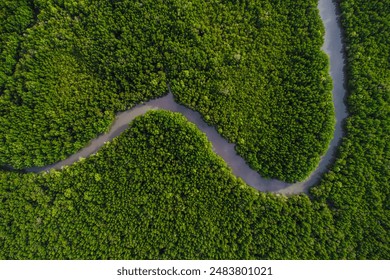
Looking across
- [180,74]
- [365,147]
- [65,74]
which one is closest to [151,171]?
[180,74]

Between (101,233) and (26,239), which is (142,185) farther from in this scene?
(26,239)

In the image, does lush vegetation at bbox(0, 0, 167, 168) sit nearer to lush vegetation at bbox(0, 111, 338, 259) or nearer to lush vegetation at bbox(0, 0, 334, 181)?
lush vegetation at bbox(0, 0, 334, 181)

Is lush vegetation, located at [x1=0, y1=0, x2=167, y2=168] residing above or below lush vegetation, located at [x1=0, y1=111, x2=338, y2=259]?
above

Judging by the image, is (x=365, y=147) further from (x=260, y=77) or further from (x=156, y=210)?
(x=156, y=210)

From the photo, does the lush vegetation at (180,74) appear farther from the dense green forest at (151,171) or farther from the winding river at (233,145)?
the winding river at (233,145)

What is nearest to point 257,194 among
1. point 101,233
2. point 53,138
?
point 101,233

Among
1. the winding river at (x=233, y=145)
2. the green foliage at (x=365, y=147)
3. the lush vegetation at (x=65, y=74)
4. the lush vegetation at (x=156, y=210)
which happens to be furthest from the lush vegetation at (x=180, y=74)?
the lush vegetation at (x=156, y=210)

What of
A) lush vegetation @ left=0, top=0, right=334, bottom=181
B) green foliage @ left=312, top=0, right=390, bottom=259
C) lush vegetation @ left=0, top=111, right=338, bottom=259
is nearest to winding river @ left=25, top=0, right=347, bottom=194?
green foliage @ left=312, top=0, right=390, bottom=259
